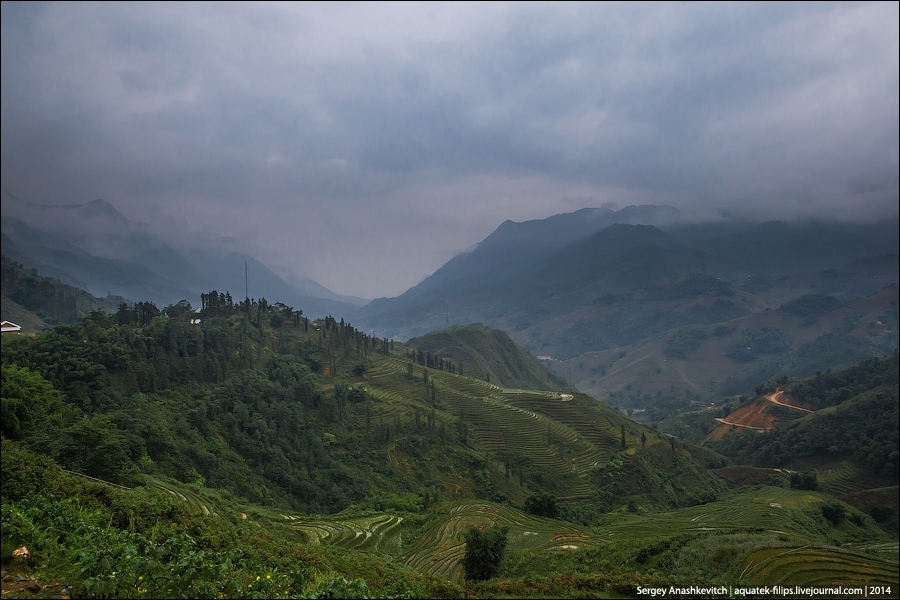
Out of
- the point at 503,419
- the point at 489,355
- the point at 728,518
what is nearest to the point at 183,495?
the point at 728,518

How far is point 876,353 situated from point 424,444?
163 meters

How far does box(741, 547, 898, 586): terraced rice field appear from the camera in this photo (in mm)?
12656

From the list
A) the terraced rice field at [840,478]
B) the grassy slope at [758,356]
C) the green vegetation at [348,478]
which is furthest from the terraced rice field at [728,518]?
the grassy slope at [758,356]

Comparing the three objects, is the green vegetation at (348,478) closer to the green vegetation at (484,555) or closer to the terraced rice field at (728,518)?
the green vegetation at (484,555)

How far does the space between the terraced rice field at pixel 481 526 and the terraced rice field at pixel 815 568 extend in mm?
9630

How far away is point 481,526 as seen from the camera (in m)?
28.1

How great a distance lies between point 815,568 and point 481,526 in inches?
714

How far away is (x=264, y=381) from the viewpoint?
144ft

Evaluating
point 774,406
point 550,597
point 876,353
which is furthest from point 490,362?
point 876,353

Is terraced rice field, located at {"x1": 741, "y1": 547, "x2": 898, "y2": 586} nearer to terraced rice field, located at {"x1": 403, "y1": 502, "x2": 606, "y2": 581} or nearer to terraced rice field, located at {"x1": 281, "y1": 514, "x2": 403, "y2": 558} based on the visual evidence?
terraced rice field, located at {"x1": 403, "y1": 502, "x2": 606, "y2": 581}

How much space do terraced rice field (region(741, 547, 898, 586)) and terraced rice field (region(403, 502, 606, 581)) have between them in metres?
9.63

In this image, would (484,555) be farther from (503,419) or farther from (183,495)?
(503,419)

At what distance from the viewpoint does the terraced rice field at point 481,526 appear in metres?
22.0

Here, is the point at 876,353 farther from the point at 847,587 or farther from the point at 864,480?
the point at 847,587
